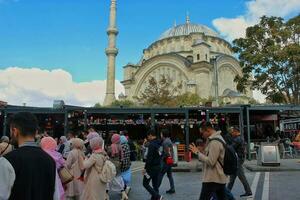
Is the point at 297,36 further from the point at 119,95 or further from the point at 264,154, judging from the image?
the point at 119,95

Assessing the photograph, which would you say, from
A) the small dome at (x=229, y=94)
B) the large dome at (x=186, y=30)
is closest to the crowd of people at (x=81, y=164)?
the small dome at (x=229, y=94)

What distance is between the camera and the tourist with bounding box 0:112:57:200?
10.4 feet

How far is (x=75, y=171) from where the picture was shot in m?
7.41

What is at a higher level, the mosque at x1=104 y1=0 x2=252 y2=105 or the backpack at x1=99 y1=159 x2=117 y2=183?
the mosque at x1=104 y1=0 x2=252 y2=105

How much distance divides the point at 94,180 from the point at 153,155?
8.72 ft

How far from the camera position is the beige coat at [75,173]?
7301mm

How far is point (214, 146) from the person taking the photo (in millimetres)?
6461

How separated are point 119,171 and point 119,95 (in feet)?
281

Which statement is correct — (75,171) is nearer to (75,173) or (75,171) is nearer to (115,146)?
(75,173)

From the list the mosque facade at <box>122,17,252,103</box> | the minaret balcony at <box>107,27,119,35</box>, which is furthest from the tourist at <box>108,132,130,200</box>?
the minaret balcony at <box>107,27,119,35</box>

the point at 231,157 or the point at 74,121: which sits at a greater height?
the point at 74,121

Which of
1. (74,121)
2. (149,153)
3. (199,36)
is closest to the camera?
(149,153)

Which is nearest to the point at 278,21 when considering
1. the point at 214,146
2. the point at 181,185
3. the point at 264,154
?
the point at 264,154

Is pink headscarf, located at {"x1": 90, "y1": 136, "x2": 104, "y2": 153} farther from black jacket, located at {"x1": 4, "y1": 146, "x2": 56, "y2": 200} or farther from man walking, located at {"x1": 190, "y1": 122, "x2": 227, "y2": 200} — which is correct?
black jacket, located at {"x1": 4, "y1": 146, "x2": 56, "y2": 200}
